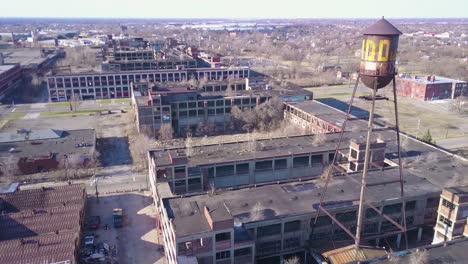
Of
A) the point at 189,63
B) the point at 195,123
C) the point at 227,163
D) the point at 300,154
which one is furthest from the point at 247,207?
the point at 189,63

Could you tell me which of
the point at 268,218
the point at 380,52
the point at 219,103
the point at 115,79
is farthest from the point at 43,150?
the point at 380,52

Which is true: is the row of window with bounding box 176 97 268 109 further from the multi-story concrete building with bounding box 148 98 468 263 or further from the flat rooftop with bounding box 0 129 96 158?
the multi-story concrete building with bounding box 148 98 468 263

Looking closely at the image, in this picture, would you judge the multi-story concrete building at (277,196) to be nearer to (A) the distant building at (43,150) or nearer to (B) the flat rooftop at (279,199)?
(B) the flat rooftop at (279,199)

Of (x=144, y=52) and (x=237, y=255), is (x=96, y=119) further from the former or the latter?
(x=237, y=255)

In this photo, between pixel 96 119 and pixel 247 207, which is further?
pixel 96 119

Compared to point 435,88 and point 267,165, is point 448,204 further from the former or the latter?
point 435,88

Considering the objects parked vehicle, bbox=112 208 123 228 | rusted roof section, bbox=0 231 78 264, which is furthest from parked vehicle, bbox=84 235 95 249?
parked vehicle, bbox=112 208 123 228
